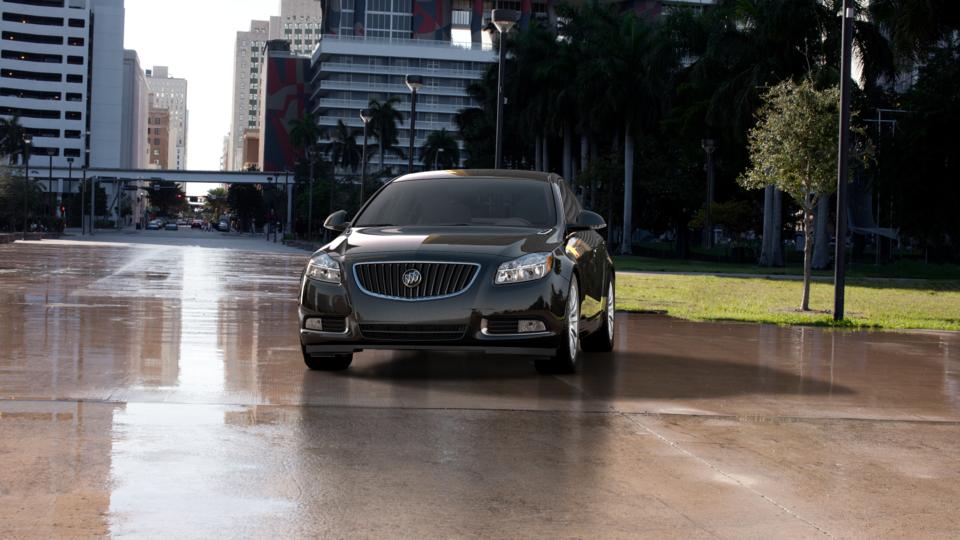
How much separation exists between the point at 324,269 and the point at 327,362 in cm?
92

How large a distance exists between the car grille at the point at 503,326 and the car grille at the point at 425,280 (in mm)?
365

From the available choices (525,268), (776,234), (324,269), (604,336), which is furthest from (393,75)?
(525,268)

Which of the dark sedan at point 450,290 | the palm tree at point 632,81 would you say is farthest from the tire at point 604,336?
the palm tree at point 632,81

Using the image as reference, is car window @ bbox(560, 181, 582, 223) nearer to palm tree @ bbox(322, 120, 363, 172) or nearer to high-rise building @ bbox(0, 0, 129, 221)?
palm tree @ bbox(322, 120, 363, 172)

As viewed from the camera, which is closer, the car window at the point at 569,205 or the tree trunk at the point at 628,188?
the car window at the point at 569,205

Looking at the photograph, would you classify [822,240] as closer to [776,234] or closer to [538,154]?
[776,234]

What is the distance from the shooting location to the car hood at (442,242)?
10.1 metres

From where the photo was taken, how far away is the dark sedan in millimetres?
9789

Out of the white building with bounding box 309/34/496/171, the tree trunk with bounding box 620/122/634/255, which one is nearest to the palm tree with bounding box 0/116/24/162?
the white building with bounding box 309/34/496/171

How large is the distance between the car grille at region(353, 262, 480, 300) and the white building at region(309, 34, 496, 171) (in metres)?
157

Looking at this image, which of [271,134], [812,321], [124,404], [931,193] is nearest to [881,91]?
[931,193]

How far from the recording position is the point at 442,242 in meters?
10.2

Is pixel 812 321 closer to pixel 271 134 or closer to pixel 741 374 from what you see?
pixel 741 374

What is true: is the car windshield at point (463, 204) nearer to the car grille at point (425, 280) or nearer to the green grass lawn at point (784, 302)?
the car grille at point (425, 280)
